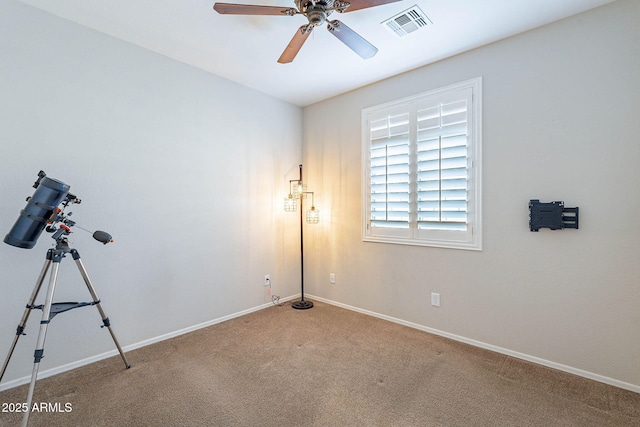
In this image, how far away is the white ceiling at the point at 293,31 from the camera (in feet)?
7.18

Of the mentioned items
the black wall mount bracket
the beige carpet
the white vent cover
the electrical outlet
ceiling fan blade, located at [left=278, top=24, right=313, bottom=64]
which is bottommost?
the beige carpet

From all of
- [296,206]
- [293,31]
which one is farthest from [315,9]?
[296,206]

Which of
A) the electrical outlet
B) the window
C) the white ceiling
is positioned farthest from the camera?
the electrical outlet

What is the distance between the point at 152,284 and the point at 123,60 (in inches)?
80.2

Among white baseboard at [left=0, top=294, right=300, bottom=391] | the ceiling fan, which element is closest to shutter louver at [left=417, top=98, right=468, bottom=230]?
the ceiling fan

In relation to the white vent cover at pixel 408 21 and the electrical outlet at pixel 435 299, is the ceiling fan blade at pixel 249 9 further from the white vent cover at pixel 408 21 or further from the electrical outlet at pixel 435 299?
the electrical outlet at pixel 435 299

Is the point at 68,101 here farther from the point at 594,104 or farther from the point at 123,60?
the point at 594,104

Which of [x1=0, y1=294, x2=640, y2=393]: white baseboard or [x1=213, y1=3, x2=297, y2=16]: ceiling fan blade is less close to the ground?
[x1=213, y1=3, x2=297, y2=16]: ceiling fan blade

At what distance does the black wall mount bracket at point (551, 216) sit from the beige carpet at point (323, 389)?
1.14m

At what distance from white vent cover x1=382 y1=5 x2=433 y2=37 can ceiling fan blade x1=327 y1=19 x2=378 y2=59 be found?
36cm

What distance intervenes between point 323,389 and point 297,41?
2474 millimetres

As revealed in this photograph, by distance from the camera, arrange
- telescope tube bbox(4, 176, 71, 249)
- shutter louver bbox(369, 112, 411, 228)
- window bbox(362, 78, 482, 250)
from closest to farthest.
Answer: telescope tube bbox(4, 176, 71, 249) < window bbox(362, 78, 482, 250) < shutter louver bbox(369, 112, 411, 228)

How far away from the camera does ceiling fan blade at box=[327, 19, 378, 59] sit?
1.94 metres

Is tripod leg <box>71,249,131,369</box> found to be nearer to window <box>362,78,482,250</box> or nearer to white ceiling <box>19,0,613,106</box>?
white ceiling <box>19,0,613,106</box>
